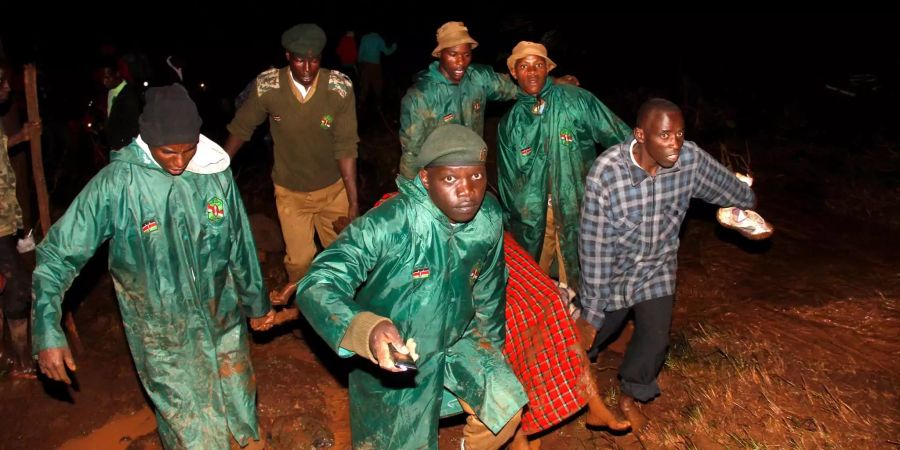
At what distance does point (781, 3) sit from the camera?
18.0 metres

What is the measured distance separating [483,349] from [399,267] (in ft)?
2.20

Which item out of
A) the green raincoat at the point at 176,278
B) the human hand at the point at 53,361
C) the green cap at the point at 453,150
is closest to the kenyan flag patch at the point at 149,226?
the green raincoat at the point at 176,278

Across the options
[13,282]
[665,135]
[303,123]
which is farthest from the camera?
[303,123]

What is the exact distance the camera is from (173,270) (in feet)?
11.7

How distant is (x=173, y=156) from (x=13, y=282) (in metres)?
2.27

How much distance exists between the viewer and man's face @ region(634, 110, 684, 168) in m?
3.85

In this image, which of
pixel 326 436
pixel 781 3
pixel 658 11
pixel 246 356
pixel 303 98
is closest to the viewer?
pixel 246 356

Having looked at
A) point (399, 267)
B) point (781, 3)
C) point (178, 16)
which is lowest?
point (178, 16)

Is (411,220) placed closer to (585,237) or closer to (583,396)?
(585,237)

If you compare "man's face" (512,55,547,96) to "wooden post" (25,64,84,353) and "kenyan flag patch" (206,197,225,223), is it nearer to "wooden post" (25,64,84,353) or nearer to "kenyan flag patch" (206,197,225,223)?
"kenyan flag patch" (206,197,225,223)

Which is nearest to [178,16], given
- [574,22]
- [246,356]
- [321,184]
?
[574,22]

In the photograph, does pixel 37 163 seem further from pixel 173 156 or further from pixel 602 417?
pixel 602 417

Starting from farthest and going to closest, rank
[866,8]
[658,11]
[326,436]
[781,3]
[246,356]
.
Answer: [658,11], [781,3], [866,8], [326,436], [246,356]

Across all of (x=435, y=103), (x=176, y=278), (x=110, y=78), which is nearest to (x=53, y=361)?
(x=176, y=278)
